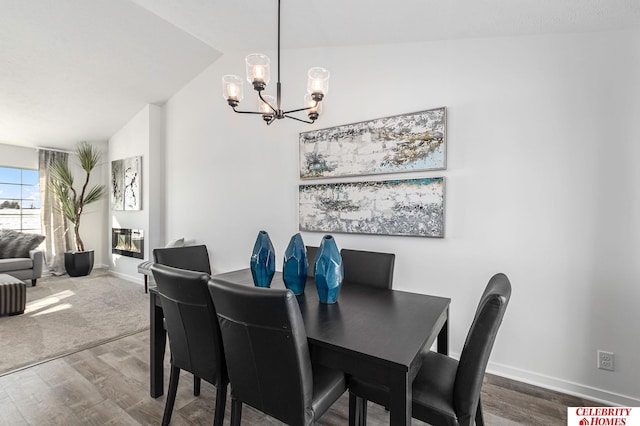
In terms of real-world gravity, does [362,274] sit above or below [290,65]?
below

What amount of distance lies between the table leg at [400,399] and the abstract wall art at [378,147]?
5.86 feet

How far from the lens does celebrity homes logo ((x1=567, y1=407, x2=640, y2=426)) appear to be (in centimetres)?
177

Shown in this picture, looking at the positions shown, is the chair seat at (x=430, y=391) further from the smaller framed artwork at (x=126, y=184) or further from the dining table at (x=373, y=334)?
the smaller framed artwork at (x=126, y=184)

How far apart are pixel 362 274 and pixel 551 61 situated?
78.2 inches

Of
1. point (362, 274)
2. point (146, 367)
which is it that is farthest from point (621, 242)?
point (146, 367)

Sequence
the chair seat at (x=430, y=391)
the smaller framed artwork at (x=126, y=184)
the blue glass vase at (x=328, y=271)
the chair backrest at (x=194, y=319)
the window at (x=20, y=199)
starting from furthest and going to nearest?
the window at (x=20, y=199)
the smaller framed artwork at (x=126, y=184)
the blue glass vase at (x=328, y=271)
the chair backrest at (x=194, y=319)
the chair seat at (x=430, y=391)

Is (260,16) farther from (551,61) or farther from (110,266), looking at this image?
(110,266)

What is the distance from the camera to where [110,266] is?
566 centimetres

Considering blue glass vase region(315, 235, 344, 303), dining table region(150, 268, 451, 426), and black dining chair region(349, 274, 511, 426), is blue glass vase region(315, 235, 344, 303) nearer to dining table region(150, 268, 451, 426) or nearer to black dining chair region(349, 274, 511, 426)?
dining table region(150, 268, 451, 426)

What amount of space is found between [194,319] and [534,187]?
2.34m

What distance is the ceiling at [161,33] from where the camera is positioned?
1.96 metres

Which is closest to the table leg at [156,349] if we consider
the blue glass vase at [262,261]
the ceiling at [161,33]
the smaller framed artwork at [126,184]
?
the blue glass vase at [262,261]

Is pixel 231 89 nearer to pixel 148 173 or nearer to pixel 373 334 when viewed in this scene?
pixel 373 334

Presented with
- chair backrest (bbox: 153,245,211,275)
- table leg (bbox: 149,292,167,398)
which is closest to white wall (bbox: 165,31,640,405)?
chair backrest (bbox: 153,245,211,275)
